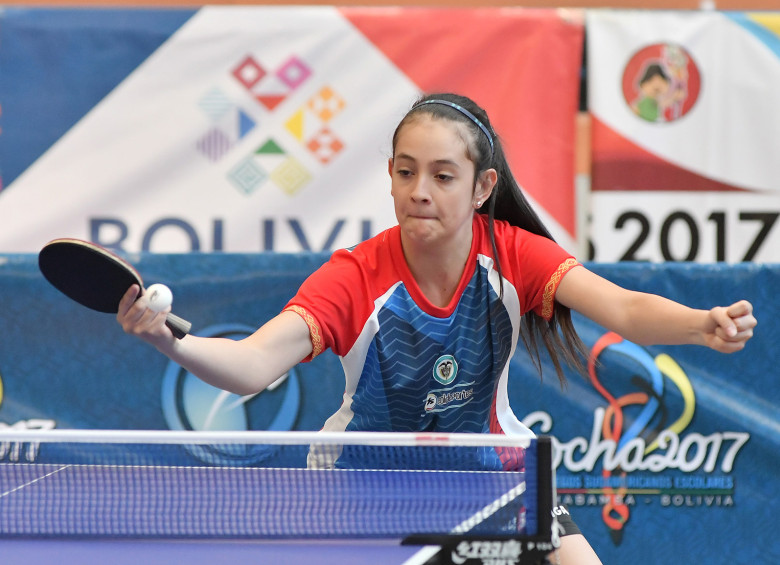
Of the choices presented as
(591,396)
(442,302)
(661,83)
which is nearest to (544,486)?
(442,302)

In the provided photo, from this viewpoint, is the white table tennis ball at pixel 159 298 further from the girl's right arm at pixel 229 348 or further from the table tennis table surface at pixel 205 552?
the table tennis table surface at pixel 205 552

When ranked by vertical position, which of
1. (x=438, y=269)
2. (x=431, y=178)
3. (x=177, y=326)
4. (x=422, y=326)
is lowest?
(x=177, y=326)

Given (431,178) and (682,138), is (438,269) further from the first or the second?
(682,138)

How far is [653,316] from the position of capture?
251 cm

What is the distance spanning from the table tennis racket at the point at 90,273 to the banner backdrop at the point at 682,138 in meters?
3.77

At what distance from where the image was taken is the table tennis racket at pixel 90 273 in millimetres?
2004

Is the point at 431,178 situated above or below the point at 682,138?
below

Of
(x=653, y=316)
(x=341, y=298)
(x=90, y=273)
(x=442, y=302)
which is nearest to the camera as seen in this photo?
(x=90, y=273)

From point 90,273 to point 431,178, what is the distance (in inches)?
38.7

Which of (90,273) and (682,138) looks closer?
(90,273)

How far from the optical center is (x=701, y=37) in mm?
5371

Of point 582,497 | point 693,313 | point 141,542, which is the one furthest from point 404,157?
point 582,497

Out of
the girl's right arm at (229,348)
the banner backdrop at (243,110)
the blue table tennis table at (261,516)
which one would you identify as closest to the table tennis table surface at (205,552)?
the blue table tennis table at (261,516)

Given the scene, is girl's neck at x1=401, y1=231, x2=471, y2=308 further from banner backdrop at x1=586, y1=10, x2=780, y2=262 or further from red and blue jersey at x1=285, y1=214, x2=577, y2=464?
banner backdrop at x1=586, y1=10, x2=780, y2=262
